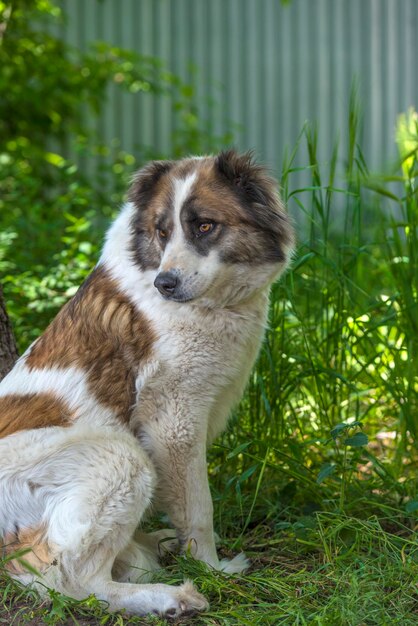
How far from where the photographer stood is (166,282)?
3035 millimetres

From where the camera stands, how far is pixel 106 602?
9.16 feet

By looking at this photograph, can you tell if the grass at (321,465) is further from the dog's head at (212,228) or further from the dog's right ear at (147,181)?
the dog's right ear at (147,181)

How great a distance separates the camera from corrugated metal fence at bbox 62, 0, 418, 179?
10.2 meters

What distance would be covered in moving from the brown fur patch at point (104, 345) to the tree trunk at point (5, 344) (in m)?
0.54

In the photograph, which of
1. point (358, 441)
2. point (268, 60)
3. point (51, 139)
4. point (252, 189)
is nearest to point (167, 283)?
point (252, 189)

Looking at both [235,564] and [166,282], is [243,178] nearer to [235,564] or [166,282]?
[166,282]

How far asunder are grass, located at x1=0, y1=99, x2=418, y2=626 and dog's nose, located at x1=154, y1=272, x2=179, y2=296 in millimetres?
688

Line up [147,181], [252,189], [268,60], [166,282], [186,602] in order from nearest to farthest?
1. [186,602]
2. [166,282]
3. [252,189]
4. [147,181]
5. [268,60]

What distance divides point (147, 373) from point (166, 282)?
35cm

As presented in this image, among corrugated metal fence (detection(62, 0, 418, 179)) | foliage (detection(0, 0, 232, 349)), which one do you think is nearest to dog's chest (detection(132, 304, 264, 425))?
foliage (detection(0, 0, 232, 349))

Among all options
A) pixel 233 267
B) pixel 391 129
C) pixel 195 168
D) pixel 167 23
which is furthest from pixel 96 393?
pixel 391 129

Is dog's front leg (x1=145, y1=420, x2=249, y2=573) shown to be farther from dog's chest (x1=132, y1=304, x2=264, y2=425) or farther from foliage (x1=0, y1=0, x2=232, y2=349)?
foliage (x1=0, y1=0, x2=232, y2=349)

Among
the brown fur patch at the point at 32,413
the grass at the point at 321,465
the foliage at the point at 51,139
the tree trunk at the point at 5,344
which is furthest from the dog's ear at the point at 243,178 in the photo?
the foliage at the point at 51,139

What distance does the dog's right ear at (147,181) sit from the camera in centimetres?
338
